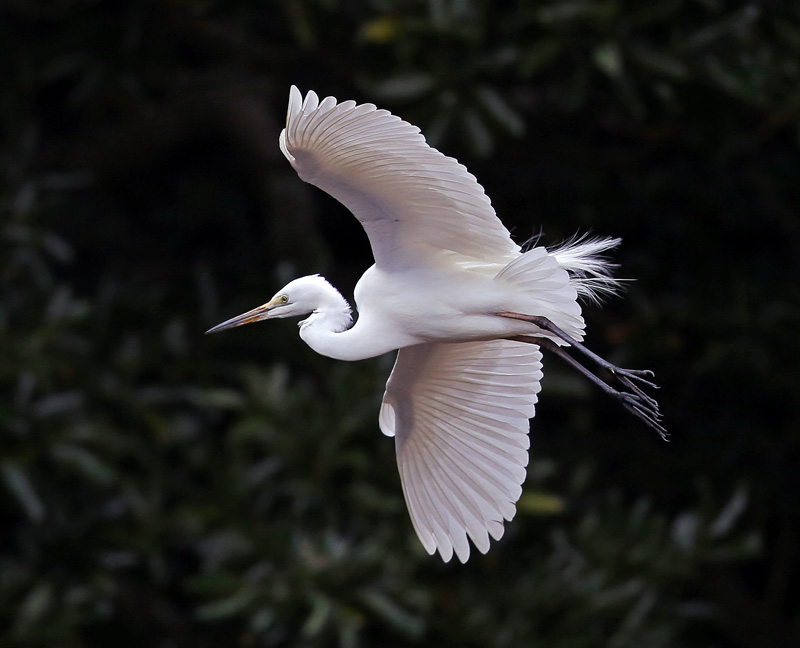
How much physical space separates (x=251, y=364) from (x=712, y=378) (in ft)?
7.42

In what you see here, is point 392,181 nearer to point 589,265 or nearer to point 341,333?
point 341,333

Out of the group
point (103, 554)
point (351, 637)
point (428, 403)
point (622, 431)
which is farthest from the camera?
point (622, 431)

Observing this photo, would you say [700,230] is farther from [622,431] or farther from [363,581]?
[363,581]

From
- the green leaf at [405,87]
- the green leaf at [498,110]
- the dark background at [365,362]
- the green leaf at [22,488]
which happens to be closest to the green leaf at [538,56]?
the dark background at [365,362]

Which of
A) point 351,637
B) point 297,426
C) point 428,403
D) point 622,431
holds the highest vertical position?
point 428,403

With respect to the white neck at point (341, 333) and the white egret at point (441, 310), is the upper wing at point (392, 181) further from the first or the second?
the white neck at point (341, 333)

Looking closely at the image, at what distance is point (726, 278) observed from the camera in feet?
21.4

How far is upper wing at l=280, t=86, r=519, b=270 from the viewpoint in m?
2.51

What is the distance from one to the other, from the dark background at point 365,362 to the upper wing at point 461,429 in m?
2.02

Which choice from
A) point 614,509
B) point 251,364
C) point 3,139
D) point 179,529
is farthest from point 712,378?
point 3,139

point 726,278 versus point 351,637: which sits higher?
point 726,278

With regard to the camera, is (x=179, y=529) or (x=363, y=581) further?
(x=179, y=529)

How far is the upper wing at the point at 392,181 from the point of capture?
2508 mm

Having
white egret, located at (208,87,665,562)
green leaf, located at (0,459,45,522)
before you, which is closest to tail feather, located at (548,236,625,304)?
white egret, located at (208,87,665,562)
